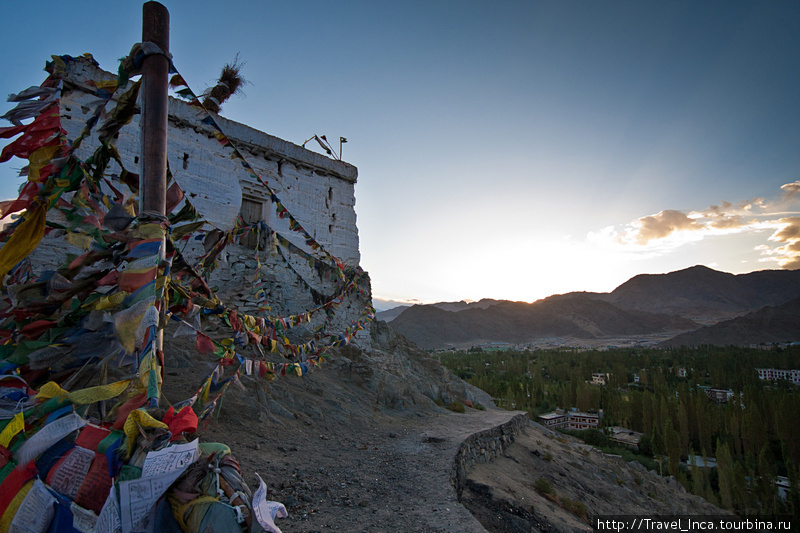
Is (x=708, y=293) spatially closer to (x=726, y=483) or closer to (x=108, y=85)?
(x=726, y=483)

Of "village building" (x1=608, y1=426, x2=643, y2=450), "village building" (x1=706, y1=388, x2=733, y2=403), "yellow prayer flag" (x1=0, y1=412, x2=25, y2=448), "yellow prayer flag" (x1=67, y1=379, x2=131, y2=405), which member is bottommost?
"village building" (x1=608, y1=426, x2=643, y2=450)

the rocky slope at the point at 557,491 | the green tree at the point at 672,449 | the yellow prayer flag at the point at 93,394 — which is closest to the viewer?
the yellow prayer flag at the point at 93,394

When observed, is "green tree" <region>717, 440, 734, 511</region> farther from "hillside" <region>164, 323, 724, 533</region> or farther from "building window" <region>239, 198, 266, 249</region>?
"building window" <region>239, 198, 266, 249</region>

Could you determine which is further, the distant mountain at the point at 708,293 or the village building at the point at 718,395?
the distant mountain at the point at 708,293

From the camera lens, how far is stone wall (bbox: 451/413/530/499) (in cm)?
762

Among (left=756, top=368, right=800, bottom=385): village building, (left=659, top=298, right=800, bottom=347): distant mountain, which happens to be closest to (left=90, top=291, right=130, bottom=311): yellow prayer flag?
(left=756, top=368, right=800, bottom=385): village building

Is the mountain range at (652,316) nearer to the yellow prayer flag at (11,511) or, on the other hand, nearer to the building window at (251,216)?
the building window at (251,216)

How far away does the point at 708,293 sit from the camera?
15388 cm

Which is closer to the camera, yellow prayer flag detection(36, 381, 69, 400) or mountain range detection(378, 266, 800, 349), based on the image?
yellow prayer flag detection(36, 381, 69, 400)

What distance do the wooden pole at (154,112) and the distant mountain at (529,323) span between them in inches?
4308

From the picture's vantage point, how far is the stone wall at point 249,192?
28.5 ft

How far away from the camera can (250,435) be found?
657 cm

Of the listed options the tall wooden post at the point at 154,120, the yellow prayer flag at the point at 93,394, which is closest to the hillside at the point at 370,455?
the yellow prayer flag at the point at 93,394

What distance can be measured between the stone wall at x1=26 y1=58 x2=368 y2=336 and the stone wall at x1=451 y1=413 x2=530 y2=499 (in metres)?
4.86
